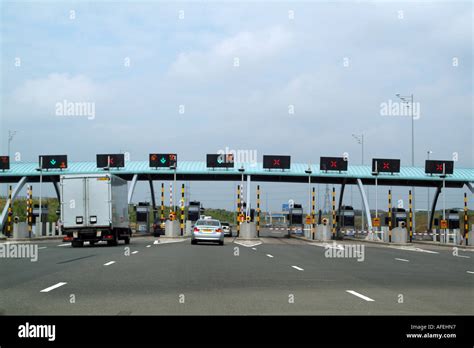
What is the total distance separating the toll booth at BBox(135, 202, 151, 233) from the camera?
242ft

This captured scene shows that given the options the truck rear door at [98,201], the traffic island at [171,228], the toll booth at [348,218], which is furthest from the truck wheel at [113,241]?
the toll booth at [348,218]

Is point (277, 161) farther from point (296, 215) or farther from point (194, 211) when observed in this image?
point (194, 211)

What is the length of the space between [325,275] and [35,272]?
7.93 metres

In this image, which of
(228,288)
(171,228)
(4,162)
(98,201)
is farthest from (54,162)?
(228,288)

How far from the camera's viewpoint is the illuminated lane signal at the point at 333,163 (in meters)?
69.1

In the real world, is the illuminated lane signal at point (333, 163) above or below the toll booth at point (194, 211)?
above

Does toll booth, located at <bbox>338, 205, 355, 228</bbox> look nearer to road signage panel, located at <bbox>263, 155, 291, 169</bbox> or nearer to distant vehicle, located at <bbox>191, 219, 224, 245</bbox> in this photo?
road signage panel, located at <bbox>263, 155, 291, 169</bbox>

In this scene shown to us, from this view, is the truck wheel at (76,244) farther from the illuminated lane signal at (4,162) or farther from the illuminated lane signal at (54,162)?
the illuminated lane signal at (4,162)

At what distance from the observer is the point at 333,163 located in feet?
228

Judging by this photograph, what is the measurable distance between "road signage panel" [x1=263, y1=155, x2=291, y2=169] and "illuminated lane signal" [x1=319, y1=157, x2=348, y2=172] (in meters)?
3.41

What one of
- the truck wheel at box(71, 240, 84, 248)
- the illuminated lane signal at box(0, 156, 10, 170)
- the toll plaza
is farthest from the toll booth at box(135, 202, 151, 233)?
the truck wheel at box(71, 240, 84, 248)

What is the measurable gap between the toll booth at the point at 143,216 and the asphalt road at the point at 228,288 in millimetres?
49951
